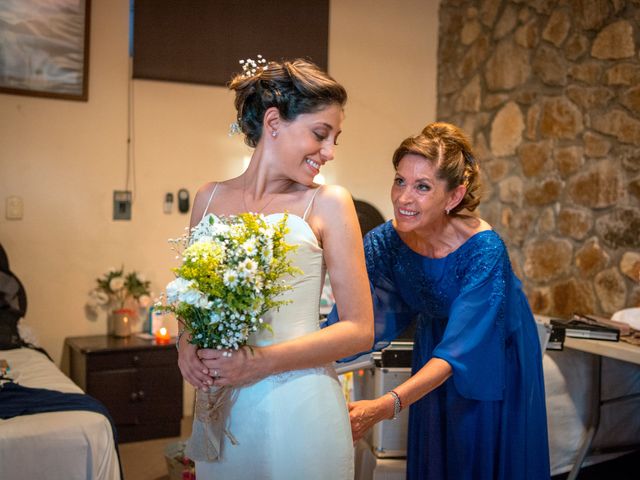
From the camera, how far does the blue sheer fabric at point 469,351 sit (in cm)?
169

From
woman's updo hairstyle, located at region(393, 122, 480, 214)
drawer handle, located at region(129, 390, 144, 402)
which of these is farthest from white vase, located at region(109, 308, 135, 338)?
woman's updo hairstyle, located at region(393, 122, 480, 214)

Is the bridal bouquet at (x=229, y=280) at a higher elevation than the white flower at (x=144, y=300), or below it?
higher

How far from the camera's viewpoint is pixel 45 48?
3.90 metres

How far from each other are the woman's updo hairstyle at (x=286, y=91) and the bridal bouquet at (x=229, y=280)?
0.90 ft

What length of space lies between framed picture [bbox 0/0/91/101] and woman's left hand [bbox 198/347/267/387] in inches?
128

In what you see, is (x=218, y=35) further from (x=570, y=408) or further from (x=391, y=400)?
(x=391, y=400)

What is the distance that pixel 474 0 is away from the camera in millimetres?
4531

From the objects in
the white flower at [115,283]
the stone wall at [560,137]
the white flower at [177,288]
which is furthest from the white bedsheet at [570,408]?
the white flower at [115,283]

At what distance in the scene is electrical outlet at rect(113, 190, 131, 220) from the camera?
4.12 metres

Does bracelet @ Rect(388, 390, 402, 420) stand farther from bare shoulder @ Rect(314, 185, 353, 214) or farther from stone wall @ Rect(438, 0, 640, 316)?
stone wall @ Rect(438, 0, 640, 316)

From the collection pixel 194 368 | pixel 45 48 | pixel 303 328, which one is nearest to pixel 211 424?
pixel 194 368

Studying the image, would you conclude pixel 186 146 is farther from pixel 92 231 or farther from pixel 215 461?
pixel 215 461

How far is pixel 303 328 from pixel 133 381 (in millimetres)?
2695

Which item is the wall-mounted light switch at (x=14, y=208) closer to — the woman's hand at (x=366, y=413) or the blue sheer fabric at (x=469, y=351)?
the blue sheer fabric at (x=469, y=351)
